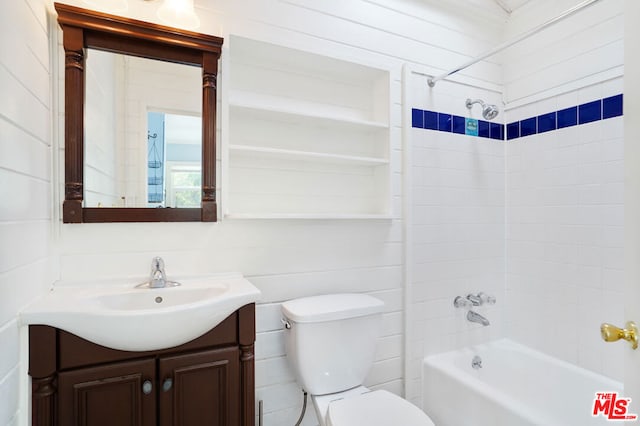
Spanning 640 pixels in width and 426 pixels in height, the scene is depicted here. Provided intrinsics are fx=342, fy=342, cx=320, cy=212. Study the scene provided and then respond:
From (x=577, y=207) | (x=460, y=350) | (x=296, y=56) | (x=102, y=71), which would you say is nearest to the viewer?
(x=102, y=71)

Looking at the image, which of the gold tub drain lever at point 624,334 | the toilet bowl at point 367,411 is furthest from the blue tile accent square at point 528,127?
the toilet bowl at point 367,411

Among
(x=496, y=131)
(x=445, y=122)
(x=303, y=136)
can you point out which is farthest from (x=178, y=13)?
(x=496, y=131)

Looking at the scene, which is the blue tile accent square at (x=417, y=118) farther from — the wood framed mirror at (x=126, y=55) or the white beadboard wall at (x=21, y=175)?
the white beadboard wall at (x=21, y=175)

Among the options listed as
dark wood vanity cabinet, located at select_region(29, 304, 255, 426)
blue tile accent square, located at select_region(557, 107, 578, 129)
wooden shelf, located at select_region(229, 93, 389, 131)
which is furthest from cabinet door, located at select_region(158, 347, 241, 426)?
blue tile accent square, located at select_region(557, 107, 578, 129)

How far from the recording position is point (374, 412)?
55.0 inches

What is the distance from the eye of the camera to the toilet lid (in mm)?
1337

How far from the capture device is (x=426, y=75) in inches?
80.6

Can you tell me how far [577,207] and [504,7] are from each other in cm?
139

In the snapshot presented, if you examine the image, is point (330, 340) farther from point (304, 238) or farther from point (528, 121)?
point (528, 121)

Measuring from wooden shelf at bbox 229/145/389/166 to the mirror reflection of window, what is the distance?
177mm

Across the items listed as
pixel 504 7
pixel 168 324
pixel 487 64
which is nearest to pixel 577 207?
pixel 487 64

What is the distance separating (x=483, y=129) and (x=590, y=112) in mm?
561

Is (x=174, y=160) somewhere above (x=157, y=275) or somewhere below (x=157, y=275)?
above

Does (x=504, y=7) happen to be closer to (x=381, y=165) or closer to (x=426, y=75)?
(x=426, y=75)
